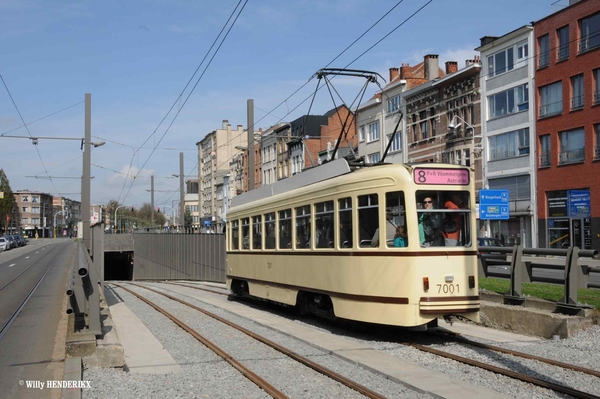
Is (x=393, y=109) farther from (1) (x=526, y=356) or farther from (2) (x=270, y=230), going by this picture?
(1) (x=526, y=356)

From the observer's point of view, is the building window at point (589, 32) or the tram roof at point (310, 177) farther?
the building window at point (589, 32)

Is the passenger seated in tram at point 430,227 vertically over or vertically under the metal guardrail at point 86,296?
over

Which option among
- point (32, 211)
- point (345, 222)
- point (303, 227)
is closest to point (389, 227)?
point (345, 222)

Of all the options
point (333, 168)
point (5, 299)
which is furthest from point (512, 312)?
point (5, 299)

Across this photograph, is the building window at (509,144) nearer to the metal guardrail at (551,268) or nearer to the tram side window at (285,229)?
the metal guardrail at (551,268)

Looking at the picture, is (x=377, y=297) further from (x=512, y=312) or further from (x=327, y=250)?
(x=512, y=312)

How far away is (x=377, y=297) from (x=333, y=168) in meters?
2.74

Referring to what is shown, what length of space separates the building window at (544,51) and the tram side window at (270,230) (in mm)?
28044

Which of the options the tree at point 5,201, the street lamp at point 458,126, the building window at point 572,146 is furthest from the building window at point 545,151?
the tree at point 5,201

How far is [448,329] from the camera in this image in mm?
12359

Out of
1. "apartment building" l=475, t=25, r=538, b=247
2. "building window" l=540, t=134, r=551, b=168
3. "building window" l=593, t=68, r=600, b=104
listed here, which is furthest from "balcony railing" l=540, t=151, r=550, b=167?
"building window" l=593, t=68, r=600, b=104

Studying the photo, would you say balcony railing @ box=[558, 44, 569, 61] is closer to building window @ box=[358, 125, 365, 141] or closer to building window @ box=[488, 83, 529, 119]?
building window @ box=[488, 83, 529, 119]

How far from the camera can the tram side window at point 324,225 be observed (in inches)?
481

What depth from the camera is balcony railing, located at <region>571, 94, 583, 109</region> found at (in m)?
36.5
